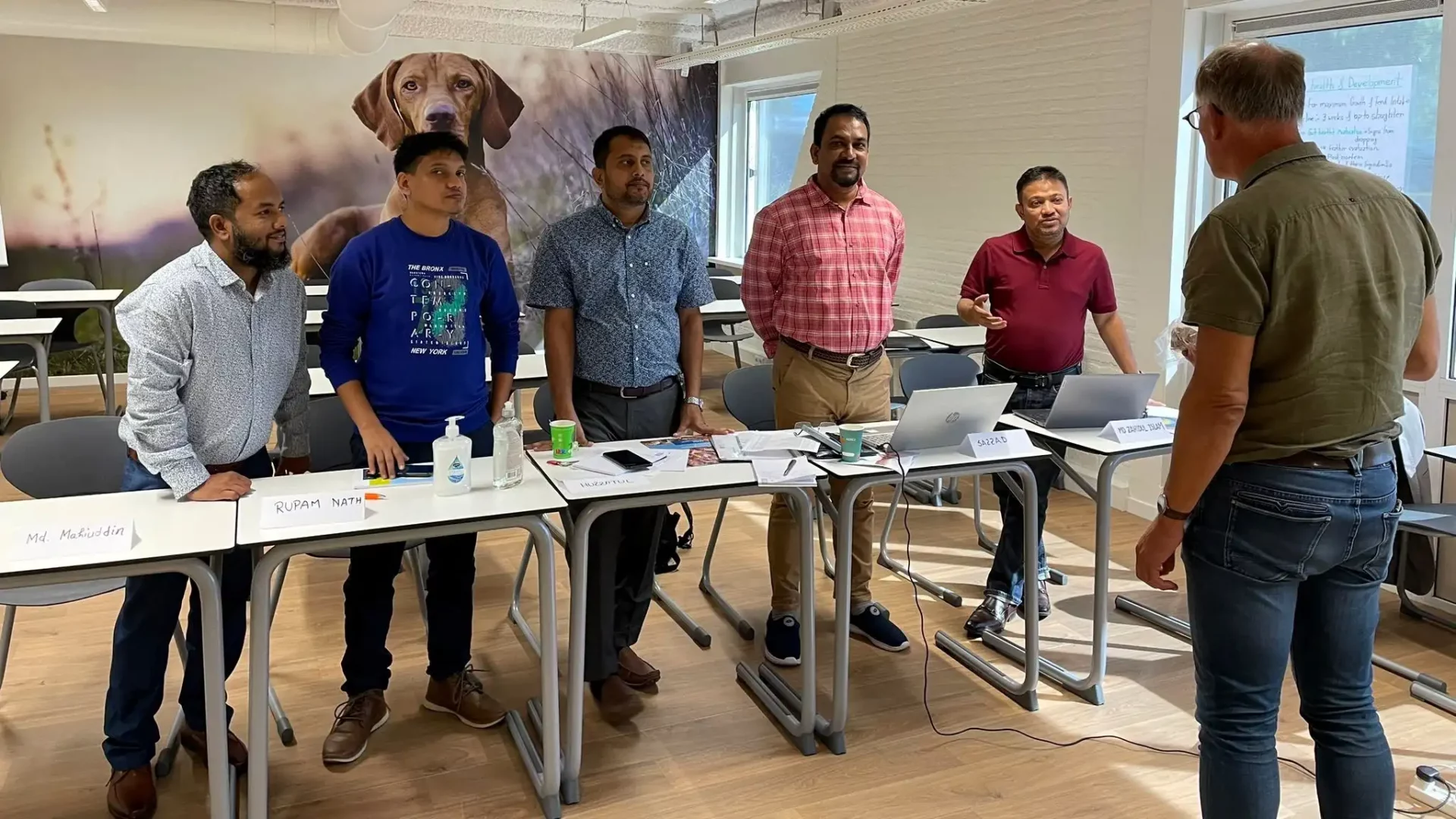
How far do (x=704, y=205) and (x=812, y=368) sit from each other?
643 centimetres

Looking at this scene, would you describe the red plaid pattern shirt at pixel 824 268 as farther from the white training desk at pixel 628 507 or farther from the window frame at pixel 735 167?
the window frame at pixel 735 167

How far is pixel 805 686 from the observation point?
273 centimetres

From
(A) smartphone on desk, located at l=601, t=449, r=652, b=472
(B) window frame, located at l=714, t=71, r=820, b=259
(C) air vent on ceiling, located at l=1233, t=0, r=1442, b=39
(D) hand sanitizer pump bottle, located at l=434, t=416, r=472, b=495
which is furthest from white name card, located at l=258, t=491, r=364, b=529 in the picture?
(B) window frame, located at l=714, t=71, r=820, b=259

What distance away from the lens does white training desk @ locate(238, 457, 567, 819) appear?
2.09 meters

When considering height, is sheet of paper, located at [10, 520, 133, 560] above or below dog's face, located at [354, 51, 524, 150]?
below

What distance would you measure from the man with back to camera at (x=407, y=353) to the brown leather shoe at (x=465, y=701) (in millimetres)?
176

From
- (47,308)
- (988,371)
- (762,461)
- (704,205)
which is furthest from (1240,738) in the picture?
(704,205)

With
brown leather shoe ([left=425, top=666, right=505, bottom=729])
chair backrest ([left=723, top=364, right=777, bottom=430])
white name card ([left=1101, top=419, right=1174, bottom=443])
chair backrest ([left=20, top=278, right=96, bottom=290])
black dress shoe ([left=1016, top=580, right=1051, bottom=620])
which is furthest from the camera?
chair backrest ([left=20, top=278, right=96, bottom=290])

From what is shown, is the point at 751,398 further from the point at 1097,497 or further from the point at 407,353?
the point at 407,353

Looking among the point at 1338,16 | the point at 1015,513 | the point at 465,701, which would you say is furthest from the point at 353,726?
the point at 1338,16

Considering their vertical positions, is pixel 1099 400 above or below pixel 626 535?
above

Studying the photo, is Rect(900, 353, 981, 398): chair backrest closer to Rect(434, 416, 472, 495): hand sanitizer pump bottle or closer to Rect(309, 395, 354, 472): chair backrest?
Rect(309, 395, 354, 472): chair backrest

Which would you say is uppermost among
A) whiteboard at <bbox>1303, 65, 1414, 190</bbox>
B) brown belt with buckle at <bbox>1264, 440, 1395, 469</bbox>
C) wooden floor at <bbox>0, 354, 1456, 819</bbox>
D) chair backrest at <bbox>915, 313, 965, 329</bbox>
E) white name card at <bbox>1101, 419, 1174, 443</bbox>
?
whiteboard at <bbox>1303, 65, 1414, 190</bbox>

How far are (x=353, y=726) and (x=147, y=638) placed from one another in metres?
0.60
